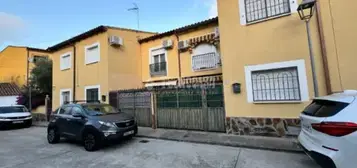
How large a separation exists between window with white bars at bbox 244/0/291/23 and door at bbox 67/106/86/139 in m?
8.01

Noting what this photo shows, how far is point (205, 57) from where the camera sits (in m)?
11.9

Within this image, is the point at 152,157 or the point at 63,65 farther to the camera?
the point at 63,65

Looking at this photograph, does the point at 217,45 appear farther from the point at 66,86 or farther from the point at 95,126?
the point at 66,86

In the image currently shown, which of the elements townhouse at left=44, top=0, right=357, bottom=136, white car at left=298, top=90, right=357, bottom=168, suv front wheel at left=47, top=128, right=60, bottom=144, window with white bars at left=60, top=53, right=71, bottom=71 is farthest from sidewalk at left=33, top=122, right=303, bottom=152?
window with white bars at left=60, top=53, right=71, bottom=71

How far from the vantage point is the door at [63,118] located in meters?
8.47

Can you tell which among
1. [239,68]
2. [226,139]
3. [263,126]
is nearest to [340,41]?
[239,68]

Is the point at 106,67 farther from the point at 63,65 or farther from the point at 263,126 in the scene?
the point at 263,126

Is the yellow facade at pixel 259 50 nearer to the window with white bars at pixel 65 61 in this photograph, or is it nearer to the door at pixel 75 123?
the door at pixel 75 123

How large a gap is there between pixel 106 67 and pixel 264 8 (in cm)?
977

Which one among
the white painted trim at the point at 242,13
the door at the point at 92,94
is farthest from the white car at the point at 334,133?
the door at the point at 92,94

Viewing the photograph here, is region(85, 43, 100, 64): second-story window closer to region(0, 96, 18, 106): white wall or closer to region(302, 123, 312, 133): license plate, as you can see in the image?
region(302, 123, 312, 133): license plate

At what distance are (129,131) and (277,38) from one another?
22.7 ft

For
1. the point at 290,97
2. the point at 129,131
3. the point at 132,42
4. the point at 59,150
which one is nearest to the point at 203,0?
the point at 132,42

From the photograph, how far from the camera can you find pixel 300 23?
7391 millimetres
